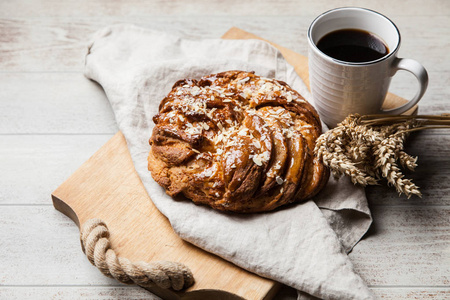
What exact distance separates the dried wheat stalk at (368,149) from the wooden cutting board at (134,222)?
0.49 m

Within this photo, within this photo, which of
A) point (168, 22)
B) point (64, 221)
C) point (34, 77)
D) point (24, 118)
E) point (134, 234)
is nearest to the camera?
point (134, 234)

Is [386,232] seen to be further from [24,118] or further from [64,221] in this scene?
[24,118]

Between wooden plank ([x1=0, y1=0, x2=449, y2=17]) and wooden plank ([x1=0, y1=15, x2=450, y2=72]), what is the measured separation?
4 cm

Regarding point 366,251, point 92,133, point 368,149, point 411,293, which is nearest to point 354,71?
point 368,149

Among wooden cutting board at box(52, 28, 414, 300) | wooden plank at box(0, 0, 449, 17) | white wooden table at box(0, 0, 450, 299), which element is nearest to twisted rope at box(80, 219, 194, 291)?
wooden cutting board at box(52, 28, 414, 300)

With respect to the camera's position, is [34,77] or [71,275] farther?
[34,77]

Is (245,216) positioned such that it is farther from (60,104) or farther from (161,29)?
(161,29)

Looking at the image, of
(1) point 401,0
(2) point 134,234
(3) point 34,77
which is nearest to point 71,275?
(2) point 134,234

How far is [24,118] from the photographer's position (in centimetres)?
239

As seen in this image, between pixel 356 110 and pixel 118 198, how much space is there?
104cm

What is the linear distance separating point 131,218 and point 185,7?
4.99 ft

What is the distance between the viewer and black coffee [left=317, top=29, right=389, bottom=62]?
2.00 meters

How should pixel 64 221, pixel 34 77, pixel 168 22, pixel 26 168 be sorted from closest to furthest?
pixel 64 221
pixel 26 168
pixel 34 77
pixel 168 22

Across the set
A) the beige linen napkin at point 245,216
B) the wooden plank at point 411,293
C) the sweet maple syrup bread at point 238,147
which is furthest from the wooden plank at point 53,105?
the wooden plank at point 411,293
